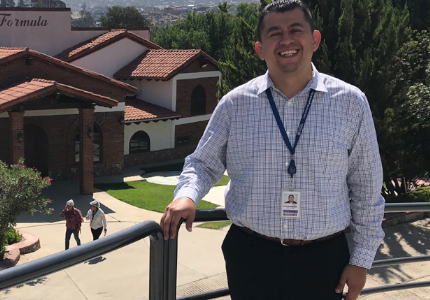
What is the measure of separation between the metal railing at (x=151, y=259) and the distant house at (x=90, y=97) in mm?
18648

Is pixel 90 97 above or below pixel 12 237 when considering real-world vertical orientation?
above

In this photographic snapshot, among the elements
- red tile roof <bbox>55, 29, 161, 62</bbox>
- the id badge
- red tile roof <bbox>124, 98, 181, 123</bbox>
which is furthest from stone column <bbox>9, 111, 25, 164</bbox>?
the id badge

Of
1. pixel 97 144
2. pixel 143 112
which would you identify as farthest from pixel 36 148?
pixel 143 112

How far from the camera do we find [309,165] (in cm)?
261

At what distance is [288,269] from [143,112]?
26.8 metres

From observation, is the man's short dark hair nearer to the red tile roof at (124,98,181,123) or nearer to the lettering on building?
the red tile roof at (124,98,181,123)

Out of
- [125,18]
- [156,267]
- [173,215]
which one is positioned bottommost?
[156,267]

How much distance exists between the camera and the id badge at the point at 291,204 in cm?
259

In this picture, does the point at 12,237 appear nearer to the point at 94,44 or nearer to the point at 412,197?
the point at 412,197

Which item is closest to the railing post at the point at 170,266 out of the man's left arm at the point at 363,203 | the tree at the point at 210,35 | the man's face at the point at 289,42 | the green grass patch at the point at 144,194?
the man's left arm at the point at 363,203

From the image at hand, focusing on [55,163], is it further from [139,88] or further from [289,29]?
[289,29]

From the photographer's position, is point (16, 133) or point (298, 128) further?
point (16, 133)

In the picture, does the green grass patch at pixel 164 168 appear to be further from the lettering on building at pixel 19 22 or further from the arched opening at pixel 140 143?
the lettering on building at pixel 19 22

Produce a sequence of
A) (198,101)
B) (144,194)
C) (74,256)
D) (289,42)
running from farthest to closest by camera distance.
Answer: (198,101)
(144,194)
(289,42)
(74,256)
